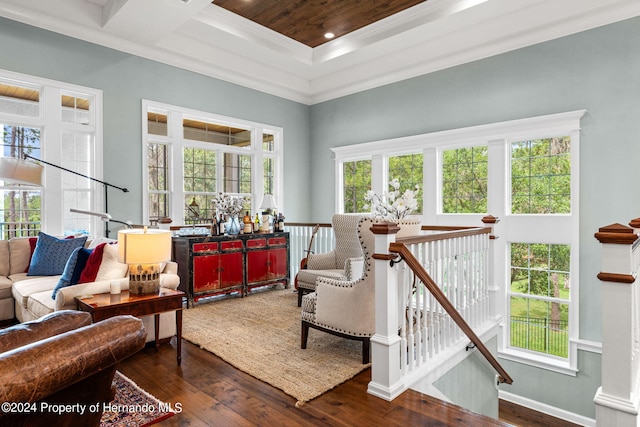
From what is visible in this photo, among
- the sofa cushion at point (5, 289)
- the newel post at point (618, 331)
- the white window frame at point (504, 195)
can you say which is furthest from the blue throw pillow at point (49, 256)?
the newel post at point (618, 331)

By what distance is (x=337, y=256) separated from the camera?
4883 millimetres

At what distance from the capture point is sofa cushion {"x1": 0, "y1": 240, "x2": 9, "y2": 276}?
424 cm

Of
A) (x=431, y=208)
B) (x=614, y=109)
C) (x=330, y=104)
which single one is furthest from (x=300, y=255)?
(x=614, y=109)

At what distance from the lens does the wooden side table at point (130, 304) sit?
2654mm

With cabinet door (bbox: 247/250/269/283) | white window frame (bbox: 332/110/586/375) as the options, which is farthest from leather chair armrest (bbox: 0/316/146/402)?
cabinet door (bbox: 247/250/269/283)

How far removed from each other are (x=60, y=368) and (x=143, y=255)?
1.95 meters

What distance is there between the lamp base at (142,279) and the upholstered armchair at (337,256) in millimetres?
1951

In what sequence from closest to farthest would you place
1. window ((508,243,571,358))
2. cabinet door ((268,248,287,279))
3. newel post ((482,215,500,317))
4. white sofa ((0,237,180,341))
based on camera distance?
white sofa ((0,237,180,341)) → newel post ((482,215,500,317)) → window ((508,243,571,358)) → cabinet door ((268,248,287,279))

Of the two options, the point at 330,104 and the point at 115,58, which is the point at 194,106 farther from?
the point at 330,104

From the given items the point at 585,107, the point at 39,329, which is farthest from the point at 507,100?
the point at 39,329

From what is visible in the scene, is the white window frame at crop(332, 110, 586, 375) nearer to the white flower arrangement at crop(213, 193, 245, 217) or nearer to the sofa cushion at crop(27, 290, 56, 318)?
the white flower arrangement at crop(213, 193, 245, 217)

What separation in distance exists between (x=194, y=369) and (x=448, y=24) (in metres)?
5.12

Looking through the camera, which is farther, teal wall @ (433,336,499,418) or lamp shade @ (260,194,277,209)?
lamp shade @ (260,194,277,209)

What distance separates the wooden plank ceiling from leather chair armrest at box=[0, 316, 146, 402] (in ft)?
15.4
